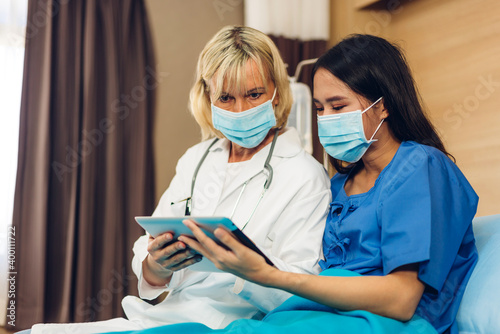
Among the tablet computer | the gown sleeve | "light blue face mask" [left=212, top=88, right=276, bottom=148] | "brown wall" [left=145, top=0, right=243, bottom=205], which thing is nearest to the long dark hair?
the gown sleeve

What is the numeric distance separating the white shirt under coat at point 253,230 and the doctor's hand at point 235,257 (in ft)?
0.67

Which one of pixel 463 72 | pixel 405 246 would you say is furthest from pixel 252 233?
pixel 463 72

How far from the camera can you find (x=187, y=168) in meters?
1.82

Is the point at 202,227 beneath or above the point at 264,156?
beneath

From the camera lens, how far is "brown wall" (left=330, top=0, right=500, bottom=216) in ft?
8.62

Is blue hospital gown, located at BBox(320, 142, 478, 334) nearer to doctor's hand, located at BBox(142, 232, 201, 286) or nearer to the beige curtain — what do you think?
doctor's hand, located at BBox(142, 232, 201, 286)

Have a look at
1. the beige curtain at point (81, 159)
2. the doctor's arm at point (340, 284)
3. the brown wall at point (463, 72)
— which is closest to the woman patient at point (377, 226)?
the doctor's arm at point (340, 284)

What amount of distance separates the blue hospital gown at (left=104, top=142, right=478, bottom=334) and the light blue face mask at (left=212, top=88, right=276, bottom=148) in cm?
43

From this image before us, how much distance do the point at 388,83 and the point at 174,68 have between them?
225 centimetres

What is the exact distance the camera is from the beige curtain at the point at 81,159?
2.83 metres

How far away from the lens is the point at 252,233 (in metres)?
1.52

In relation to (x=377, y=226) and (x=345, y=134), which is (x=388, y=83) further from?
(x=377, y=226)

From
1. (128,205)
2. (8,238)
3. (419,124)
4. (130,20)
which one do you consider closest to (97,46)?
(130,20)

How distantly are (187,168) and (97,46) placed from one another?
1655 millimetres
